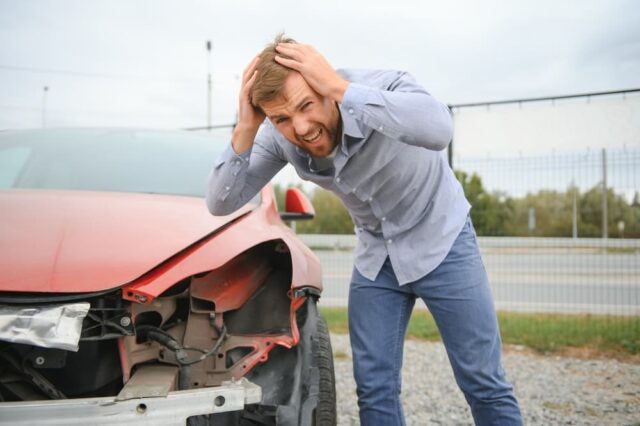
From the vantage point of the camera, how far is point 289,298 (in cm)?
189

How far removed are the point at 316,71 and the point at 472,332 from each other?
3.49 feet

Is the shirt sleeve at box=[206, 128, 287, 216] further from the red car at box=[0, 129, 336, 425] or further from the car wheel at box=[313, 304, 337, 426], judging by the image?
the car wheel at box=[313, 304, 337, 426]

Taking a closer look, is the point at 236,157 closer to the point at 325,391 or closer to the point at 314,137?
the point at 314,137

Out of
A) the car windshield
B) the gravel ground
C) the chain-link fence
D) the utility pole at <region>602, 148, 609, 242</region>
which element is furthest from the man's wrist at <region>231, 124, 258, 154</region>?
the utility pole at <region>602, 148, 609, 242</region>

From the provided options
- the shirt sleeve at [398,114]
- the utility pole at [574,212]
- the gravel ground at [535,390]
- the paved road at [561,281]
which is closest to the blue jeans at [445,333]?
the shirt sleeve at [398,114]

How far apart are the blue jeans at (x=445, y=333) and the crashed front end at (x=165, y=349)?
0.28m

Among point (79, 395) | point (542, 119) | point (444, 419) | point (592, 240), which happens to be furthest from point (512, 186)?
point (79, 395)

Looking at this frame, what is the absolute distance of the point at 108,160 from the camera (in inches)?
103

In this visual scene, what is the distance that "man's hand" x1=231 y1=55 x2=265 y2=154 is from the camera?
1754 mm

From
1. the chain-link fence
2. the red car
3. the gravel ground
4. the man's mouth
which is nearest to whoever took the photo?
the red car

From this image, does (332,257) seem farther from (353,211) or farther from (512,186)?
(353,211)

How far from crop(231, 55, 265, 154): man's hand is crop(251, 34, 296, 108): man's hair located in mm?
33

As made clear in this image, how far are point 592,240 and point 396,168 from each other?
539 centimetres

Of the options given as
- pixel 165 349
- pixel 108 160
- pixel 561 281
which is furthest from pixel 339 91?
pixel 561 281
